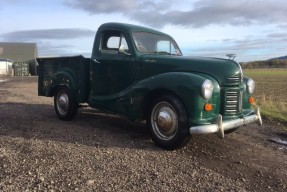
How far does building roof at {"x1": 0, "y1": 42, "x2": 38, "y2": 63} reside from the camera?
54969 mm

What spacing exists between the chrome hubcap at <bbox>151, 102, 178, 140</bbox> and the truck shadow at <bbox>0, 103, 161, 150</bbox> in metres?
0.29

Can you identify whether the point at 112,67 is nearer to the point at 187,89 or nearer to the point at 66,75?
the point at 66,75

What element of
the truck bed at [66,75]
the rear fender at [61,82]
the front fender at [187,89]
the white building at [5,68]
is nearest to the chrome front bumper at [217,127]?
the front fender at [187,89]

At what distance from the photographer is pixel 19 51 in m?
56.3

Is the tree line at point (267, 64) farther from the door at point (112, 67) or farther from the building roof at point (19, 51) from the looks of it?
the door at point (112, 67)

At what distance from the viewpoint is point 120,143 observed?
623 centimetres

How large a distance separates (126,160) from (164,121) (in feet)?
3.45

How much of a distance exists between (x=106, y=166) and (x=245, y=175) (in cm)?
190

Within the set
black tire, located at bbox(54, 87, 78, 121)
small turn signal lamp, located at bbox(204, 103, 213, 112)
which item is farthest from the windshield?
black tire, located at bbox(54, 87, 78, 121)

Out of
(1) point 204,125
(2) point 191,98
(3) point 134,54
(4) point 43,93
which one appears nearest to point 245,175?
(1) point 204,125

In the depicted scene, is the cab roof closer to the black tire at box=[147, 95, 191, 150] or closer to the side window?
the side window

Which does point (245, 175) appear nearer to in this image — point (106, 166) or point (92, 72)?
point (106, 166)

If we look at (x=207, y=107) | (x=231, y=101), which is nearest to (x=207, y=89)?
(x=207, y=107)

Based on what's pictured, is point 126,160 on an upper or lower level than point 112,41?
lower
